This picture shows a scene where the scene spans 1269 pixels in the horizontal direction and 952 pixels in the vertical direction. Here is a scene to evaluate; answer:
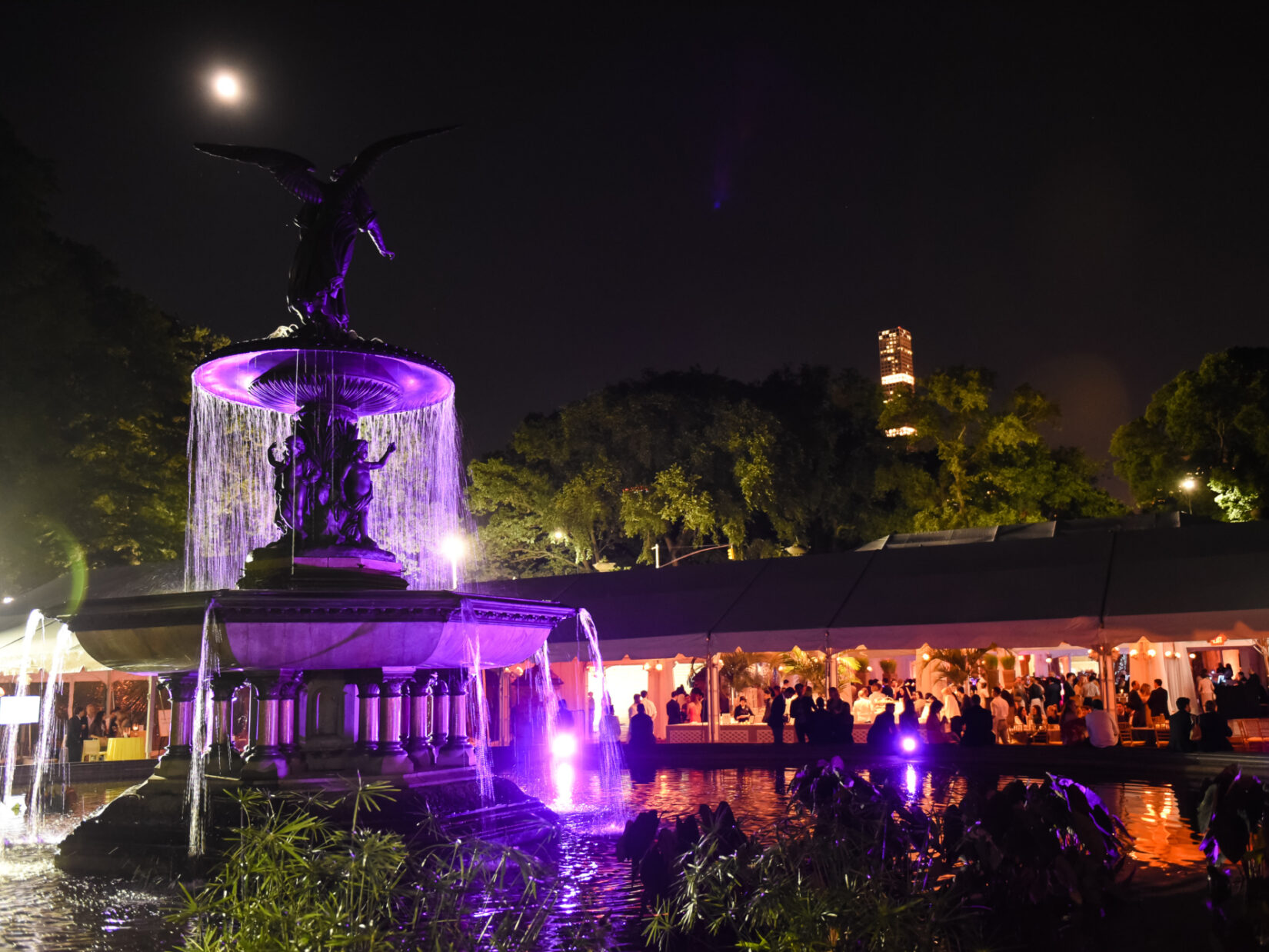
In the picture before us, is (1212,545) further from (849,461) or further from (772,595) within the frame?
(849,461)

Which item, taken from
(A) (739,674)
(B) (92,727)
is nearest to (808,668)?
(A) (739,674)

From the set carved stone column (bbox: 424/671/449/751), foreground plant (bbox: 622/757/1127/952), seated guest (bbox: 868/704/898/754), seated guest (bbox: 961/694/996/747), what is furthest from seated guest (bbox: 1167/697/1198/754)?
carved stone column (bbox: 424/671/449/751)

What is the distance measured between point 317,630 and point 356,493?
193 centimetres

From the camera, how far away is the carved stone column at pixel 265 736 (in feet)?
26.9

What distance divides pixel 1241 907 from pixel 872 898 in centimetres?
318

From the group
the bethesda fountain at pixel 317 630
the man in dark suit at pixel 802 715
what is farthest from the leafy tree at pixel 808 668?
the bethesda fountain at pixel 317 630

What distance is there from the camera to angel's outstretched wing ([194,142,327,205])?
32.0 feet

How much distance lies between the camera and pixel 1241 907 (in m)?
6.11

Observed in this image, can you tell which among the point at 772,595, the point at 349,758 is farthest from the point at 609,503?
the point at 349,758

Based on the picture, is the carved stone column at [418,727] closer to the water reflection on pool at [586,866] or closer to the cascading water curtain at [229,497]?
the water reflection on pool at [586,866]

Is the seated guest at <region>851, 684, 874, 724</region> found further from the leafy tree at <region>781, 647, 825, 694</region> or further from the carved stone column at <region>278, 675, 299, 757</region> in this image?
the carved stone column at <region>278, 675, 299, 757</region>

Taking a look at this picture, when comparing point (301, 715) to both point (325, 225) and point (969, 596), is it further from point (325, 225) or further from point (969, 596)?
point (969, 596)

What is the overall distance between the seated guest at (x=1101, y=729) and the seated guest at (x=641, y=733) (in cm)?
711

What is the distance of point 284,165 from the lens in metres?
9.94
